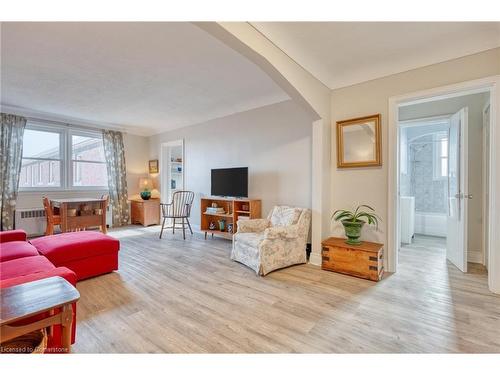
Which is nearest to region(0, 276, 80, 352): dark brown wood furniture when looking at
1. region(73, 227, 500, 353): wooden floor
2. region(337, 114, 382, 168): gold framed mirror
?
region(73, 227, 500, 353): wooden floor

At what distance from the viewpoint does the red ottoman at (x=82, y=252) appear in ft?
8.03

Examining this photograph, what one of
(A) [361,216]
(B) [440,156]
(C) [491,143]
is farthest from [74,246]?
(B) [440,156]

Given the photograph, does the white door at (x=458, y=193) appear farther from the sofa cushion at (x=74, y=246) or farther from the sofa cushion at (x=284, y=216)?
the sofa cushion at (x=74, y=246)

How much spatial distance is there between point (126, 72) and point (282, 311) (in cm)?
336

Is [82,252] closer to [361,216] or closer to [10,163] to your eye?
[361,216]

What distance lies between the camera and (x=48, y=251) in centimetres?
240

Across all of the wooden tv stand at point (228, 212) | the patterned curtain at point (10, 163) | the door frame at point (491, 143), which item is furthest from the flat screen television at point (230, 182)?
the patterned curtain at point (10, 163)

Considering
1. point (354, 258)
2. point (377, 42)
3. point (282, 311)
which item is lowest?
point (282, 311)

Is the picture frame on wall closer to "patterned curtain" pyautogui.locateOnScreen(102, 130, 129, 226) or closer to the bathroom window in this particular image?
"patterned curtain" pyautogui.locateOnScreen(102, 130, 129, 226)

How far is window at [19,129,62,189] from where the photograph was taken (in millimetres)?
4903

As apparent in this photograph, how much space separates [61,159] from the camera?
5309 mm
